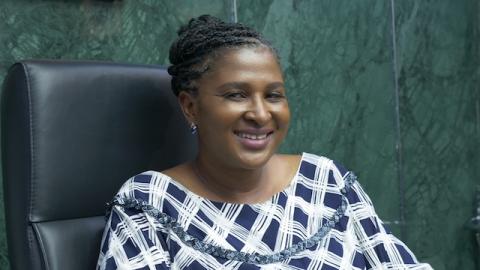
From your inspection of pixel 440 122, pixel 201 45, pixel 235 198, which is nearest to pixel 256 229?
pixel 235 198

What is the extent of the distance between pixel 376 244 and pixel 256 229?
26cm

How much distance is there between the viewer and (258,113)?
1.50m

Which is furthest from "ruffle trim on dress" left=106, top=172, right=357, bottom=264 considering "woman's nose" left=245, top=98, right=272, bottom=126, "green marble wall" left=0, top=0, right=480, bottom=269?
"green marble wall" left=0, top=0, right=480, bottom=269

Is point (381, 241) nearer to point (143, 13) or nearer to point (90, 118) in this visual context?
point (90, 118)

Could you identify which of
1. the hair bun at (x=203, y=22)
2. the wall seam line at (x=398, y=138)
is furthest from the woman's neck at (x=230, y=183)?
the wall seam line at (x=398, y=138)

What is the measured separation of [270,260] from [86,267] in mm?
344

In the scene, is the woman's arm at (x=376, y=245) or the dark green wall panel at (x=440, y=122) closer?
the woman's arm at (x=376, y=245)

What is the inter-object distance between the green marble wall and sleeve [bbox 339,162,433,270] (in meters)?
0.77

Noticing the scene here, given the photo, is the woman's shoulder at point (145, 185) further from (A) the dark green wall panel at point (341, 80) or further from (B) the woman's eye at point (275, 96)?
(A) the dark green wall panel at point (341, 80)

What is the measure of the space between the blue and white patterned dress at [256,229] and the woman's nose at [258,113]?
0.60ft

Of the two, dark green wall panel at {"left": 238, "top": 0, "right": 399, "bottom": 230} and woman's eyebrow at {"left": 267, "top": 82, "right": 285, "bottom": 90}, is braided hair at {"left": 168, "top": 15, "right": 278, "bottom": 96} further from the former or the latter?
dark green wall panel at {"left": 238, "top": 0, "right": 399, "bottom": 230}

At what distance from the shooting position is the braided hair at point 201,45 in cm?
155

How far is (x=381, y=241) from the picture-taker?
5.31 feet

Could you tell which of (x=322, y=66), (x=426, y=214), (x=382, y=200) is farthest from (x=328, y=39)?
(x=426, y=214)
